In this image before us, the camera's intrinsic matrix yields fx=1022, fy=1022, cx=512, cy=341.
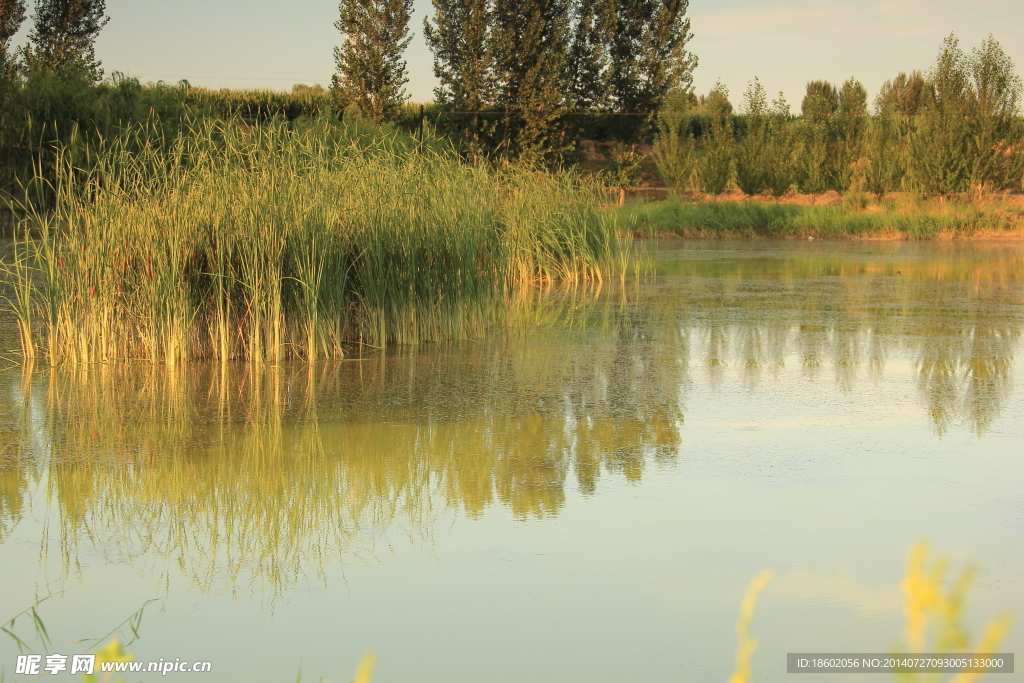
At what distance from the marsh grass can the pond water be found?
42.3ft

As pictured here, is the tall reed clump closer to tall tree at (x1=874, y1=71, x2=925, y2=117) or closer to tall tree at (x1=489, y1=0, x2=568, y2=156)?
tall tree at (x1=489, y1=0, x2=568, y2=156)

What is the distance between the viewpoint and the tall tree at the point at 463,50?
2370 centimetres

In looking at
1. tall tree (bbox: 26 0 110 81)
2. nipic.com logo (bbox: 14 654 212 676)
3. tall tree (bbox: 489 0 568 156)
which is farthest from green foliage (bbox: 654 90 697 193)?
nipic.com logo (bbox: 14 654 212 676)

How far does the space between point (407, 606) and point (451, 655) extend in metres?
0.26

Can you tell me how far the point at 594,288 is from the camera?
9672mm

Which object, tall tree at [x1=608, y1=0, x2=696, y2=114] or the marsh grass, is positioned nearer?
the marsh grass

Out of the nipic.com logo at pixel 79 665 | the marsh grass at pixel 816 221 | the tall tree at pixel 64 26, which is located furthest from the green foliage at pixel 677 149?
the nipic.com logo at pixel 79 665

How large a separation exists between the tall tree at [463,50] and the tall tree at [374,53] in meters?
0.83

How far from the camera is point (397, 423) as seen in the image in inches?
164

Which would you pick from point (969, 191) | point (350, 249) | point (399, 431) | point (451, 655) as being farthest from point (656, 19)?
point (451, 655)

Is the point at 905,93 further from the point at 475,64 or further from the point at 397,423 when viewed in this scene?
the point at 397,423

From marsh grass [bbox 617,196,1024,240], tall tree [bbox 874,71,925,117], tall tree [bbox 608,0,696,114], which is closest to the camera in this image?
marsh grass [bbox 617,196,1024,240]

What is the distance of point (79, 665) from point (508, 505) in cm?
138

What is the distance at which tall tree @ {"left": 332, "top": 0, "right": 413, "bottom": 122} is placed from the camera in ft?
77.6
